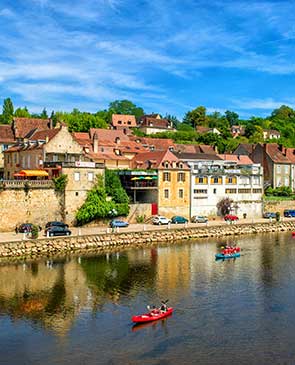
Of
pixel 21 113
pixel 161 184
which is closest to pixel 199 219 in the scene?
pixel 161 184

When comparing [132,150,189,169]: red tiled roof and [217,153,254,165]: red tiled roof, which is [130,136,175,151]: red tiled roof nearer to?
[217,153,254,165]: red tiled roof

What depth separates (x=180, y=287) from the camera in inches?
1262

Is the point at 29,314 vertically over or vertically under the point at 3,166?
under

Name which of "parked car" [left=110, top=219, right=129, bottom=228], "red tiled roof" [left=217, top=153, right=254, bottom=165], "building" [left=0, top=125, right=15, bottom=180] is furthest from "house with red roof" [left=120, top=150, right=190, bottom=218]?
"red tiled roof" [left=217, top=153, right=254, bottom=165]

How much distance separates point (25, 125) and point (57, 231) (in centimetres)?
2312

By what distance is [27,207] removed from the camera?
4725 cm

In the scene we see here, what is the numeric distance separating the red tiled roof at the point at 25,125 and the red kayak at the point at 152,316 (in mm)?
39664

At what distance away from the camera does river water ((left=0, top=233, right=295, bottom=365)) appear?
71.4 feet

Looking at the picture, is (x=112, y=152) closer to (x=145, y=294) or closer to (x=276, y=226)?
(x=276, y=226)

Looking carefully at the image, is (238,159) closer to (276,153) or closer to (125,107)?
(276,153)

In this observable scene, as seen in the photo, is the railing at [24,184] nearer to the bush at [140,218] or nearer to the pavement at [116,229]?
the pavement at [116,229]

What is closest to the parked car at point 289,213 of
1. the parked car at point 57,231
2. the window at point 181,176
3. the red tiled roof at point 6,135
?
the window at point 181,176

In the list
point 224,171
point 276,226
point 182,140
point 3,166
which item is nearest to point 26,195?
point 3,166

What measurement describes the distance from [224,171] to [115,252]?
22.6 m
